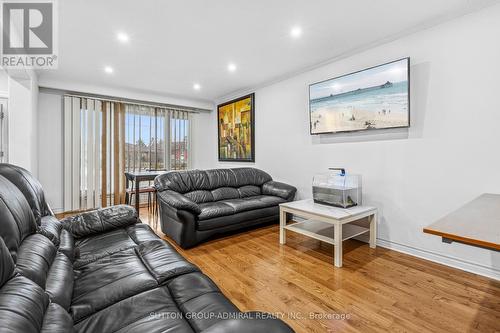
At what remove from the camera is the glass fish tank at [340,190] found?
9.71 ft

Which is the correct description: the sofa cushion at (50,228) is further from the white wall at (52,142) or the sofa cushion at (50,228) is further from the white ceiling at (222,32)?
the white wall at (52,142)

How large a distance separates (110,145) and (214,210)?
3147 millimetres

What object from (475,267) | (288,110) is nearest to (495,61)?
(475,267)

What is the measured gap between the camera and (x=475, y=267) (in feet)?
7.56

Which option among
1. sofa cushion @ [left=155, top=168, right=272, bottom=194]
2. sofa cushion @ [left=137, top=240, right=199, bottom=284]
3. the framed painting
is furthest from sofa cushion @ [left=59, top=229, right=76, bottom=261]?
the framed painting

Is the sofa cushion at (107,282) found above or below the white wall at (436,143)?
below

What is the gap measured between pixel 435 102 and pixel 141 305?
312cm

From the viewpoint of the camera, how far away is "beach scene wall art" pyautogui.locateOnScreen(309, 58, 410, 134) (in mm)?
2697

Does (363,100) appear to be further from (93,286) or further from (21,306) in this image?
(21,306)

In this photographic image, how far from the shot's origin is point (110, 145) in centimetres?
498

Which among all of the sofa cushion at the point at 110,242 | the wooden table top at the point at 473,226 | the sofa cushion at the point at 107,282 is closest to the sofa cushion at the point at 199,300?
the sofa cushion at the point at 107,282

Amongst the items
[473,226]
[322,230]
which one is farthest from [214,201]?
[473,226]

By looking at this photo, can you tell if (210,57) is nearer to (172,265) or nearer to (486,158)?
(172,265)

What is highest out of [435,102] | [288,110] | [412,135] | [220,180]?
[288,110]
